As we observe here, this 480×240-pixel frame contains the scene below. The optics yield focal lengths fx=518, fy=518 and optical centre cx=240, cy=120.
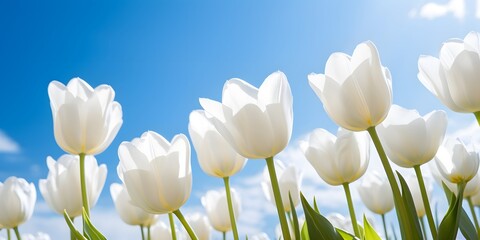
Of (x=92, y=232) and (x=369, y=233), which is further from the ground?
(x=92, y=232)

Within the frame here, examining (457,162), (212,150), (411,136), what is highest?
(212,150)

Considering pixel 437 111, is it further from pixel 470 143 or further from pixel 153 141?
pixel 153 141

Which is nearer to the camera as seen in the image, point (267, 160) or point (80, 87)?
point (267, 160)

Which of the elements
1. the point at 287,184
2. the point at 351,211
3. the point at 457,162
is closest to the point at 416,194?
the point at 287,184

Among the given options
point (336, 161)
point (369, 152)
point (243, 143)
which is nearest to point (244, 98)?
point (243, 143)

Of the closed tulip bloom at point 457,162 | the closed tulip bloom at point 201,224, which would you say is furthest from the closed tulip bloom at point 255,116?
the closed tulip bloom at point 201,224

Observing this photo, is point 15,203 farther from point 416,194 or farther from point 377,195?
point 416,194
